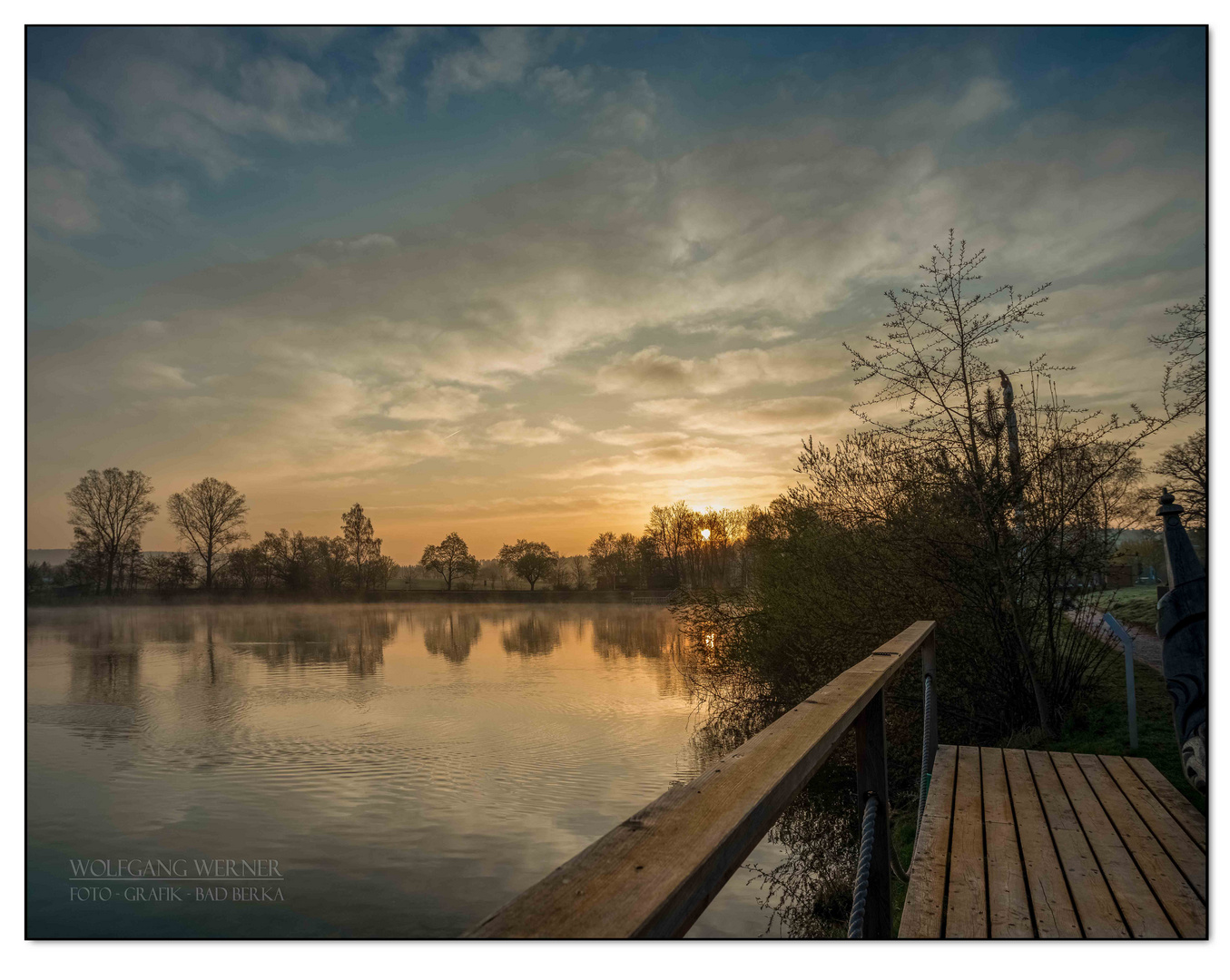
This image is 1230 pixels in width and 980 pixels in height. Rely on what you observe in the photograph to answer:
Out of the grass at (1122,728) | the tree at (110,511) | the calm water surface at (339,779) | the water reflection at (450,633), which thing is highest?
the tree at (110,511)

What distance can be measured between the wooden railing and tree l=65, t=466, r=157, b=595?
13400 millimetres

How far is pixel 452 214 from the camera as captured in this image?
6.88m

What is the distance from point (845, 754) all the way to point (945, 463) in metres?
2.82

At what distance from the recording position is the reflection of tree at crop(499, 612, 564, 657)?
72.6 feet

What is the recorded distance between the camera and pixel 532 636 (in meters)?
26.6

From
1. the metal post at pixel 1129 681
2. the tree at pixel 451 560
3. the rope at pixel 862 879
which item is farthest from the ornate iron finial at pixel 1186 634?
the tree at pixel 451 560

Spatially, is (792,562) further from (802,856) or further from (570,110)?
(570,110)

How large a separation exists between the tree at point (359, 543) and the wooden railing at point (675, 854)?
35967mm

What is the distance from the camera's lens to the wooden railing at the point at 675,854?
57 centimetres

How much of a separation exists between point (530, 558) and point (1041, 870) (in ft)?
151

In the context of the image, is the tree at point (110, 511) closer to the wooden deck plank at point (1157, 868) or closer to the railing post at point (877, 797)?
the railing post at point (877, 797)

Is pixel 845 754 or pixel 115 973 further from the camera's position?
pixel 845 754

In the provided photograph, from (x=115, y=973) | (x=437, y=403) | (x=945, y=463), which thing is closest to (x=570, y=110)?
(x=945, y=463)

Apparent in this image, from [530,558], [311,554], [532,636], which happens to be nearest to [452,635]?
[532,636]
